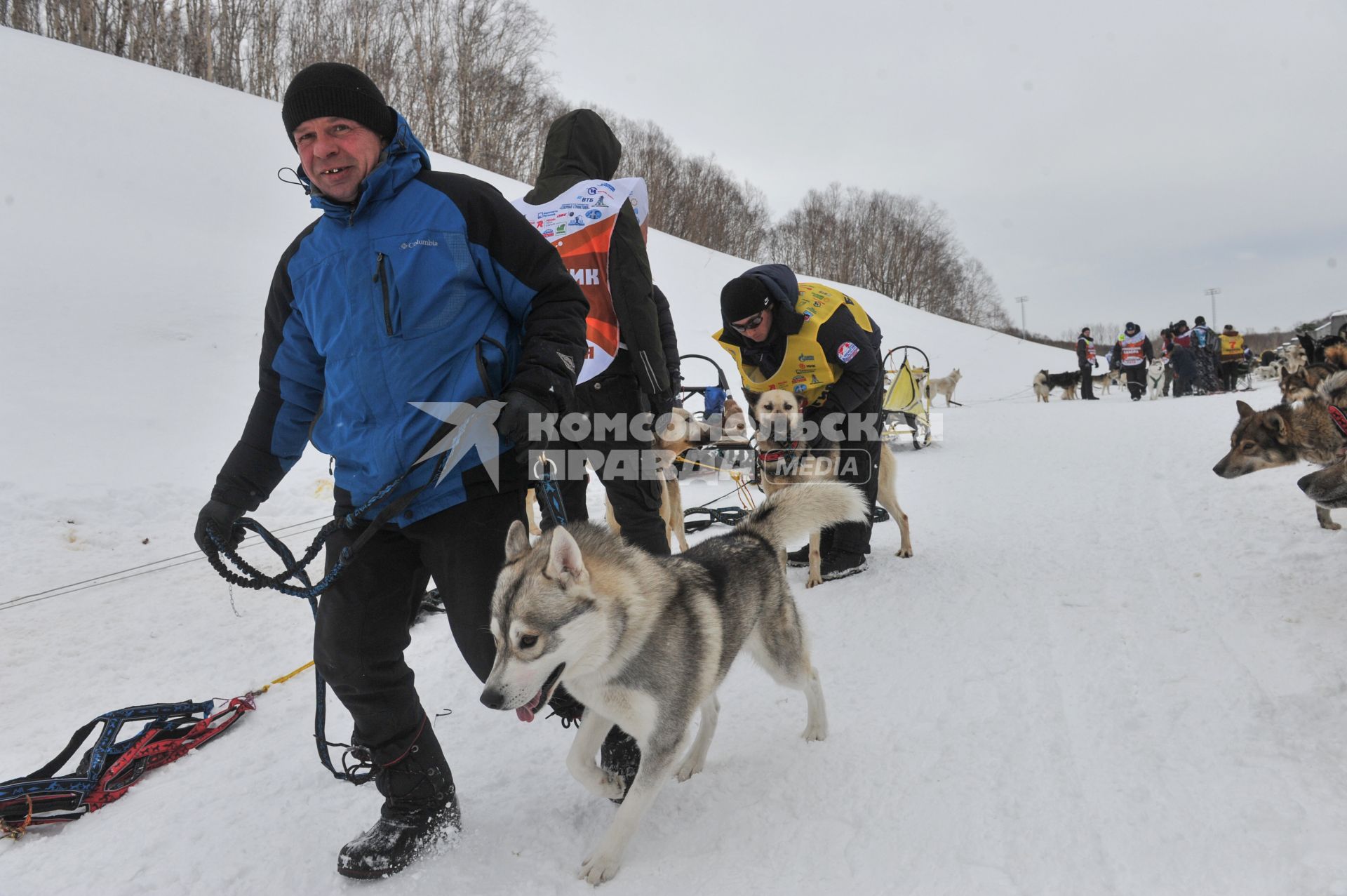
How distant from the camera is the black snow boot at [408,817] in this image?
1.84 meters

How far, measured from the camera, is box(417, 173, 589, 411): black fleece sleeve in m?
1.84

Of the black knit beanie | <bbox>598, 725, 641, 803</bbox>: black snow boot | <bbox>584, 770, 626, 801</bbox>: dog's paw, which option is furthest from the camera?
the black knit beanie

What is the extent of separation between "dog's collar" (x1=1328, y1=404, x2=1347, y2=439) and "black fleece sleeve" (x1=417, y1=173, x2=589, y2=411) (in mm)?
3918

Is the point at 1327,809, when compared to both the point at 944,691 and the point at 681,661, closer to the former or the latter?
the point at 944,691

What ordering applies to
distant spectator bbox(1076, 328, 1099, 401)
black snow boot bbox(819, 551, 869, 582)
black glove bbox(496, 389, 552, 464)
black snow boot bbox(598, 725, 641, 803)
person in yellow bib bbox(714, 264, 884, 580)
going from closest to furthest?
black glove bbox(496, 389, 552, 464) < black snow boot bbox(598, 725, 641, 803) < person in yellow bib bbox(714, 264, 884, 580) < black snow boot bbox(819, 551, 869, 582) < distant spectator bbox(1076, 328, 1099, 401)

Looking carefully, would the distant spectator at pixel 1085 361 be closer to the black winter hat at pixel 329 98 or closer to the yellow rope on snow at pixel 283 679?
the yellow rope on snow at pixel 283 679

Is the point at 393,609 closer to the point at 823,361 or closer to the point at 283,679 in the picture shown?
the point at 283,679

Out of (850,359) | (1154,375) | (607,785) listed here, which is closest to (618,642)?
(607,785)

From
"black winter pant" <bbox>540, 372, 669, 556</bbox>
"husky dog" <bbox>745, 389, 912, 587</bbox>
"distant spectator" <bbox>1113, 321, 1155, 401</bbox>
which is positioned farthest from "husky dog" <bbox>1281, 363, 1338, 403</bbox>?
"distant spectator" <bbox>1113, 321, 1155, 401</bbox>

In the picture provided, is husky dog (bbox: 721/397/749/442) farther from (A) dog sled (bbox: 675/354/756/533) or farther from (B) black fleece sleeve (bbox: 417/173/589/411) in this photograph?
(B) black fleece sleeve (bbox: 417/173/589/411)

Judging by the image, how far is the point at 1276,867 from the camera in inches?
65.7

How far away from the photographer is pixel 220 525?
1895 mm

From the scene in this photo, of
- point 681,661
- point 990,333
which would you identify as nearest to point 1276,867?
point 681,661

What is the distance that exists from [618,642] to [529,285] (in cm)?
97
